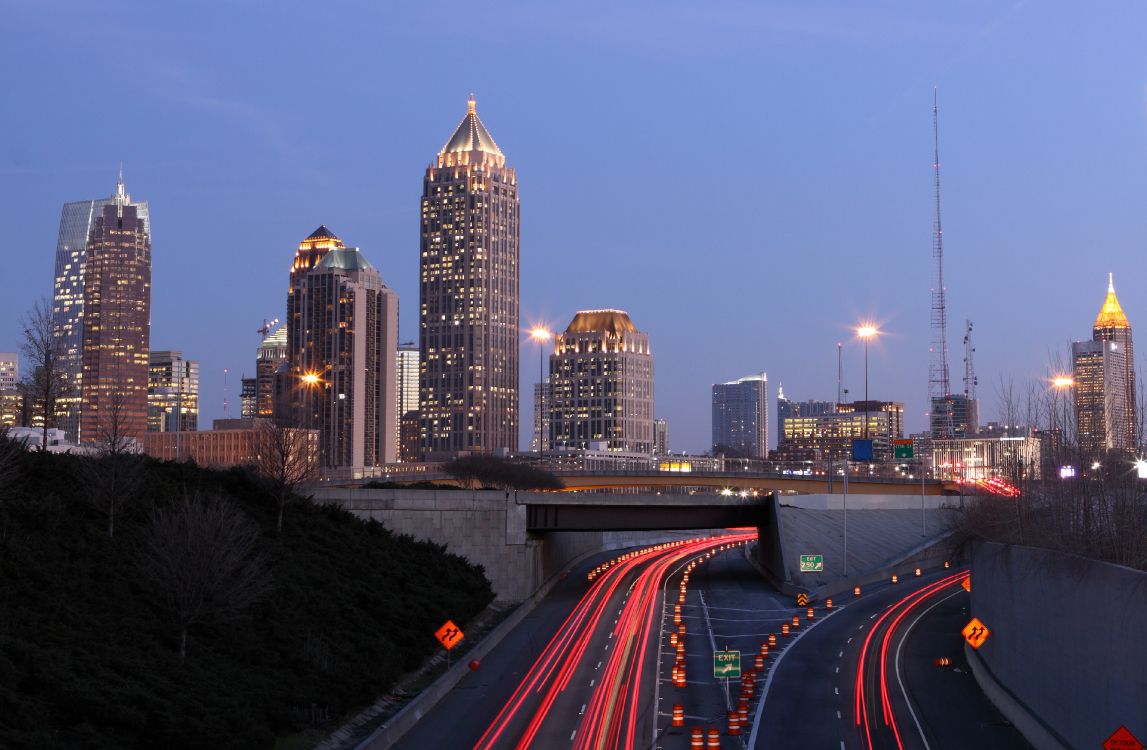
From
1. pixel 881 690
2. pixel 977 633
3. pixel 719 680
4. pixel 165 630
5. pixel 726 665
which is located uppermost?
pixel 165 630

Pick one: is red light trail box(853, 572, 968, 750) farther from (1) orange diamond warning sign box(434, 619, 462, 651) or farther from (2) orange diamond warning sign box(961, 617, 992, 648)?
(1) orange diamond warning sign box(434, 619, 462, 651)

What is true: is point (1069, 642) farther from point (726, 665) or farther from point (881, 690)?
point (881, 690)

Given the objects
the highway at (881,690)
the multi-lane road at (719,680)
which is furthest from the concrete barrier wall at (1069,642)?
the multi-lane road at (719,680)

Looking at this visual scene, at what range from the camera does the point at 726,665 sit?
4900 cm

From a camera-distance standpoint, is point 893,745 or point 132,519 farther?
point 132,519

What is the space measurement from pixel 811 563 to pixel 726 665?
1608 inches

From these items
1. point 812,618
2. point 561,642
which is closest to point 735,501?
point 812,618

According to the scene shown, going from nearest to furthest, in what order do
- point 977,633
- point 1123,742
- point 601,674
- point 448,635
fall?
point 1123,742 < point 448,635 < point 977,633 < point 601,674

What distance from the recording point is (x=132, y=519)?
53.7m

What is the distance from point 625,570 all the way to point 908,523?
80.5 feet

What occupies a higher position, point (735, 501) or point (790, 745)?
point (735, 501)

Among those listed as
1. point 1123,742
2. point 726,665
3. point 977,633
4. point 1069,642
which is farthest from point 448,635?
point 1123,742

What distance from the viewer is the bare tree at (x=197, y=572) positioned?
42.2 meters

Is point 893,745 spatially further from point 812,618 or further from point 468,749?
point 812,618
